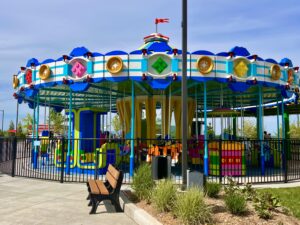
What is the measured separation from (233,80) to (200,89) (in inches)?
195

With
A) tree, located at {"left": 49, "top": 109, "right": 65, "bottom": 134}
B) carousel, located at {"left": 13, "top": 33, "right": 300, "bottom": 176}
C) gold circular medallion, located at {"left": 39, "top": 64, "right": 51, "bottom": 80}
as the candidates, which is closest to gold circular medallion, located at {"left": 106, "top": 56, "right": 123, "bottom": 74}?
carousel, located at {"left": 13, "top": 33, "right": 300, "bottom": 176}

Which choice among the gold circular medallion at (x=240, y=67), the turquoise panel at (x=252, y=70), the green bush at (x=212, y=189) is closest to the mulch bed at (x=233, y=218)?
the green bush at (x=212, y=189)

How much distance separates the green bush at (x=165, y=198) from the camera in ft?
19.2

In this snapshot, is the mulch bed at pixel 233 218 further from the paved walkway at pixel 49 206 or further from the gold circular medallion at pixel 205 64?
the gold circular medallion at pixel 205 64

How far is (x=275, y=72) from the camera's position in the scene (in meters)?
13.2

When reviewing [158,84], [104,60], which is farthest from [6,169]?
[158,84]

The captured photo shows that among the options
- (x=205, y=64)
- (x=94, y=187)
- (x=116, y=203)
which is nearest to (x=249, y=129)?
(x=205, y=64)

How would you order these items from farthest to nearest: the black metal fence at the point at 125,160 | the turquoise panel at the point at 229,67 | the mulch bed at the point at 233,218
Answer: the turquoise panel at the point at 229,67 < the black metal fence at the point at 125,160 < the mulch bed at the point at 233,218

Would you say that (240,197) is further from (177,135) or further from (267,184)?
(177,135)

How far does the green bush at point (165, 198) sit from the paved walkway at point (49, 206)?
23.7 inches

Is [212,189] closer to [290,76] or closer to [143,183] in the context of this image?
[143,183]

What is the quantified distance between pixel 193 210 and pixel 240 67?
846 centimetres

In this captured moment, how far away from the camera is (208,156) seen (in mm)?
12680

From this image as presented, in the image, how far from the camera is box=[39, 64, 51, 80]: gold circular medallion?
509 inches
